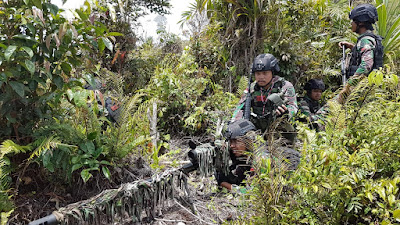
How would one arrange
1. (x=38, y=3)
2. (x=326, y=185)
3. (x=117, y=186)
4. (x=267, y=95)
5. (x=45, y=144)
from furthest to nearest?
(x=267, y=95), (x=117, y=186), (x=45, y=144), (x=38, y=3), (x=326, y=185)

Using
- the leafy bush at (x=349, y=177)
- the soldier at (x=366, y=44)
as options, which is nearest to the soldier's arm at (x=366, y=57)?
the soldier at (x=366, y=44)

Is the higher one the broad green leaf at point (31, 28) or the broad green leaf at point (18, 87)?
the broad green leaf at point (31, 28)

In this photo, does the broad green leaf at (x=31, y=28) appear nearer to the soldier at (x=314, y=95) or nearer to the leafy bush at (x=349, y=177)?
the leafy bush at (x=349, y=177)

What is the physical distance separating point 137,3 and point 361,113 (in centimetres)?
792

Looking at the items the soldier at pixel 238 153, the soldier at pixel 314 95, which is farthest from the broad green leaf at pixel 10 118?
the soldier at pixel 314 95

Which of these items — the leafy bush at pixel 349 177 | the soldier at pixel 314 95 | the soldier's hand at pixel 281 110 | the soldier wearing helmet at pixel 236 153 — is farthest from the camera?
the soldier at pixel 314 95

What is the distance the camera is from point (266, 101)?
3.79m

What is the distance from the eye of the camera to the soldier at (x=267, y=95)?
3.69 m

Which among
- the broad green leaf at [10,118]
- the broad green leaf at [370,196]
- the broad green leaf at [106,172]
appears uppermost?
the broad green leaf at [10,118]

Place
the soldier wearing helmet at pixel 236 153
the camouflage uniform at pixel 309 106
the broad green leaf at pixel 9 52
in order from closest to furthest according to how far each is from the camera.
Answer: the broad green leaf at pixel 9 52 → the soldier wearing helmet at pixel 236 153 → the camouflage uniform at pixel 309 106

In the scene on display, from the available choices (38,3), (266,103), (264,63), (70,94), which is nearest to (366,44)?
(264,63)

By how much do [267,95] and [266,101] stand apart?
0.41 feet

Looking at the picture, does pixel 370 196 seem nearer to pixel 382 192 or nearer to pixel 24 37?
pixel 382 192

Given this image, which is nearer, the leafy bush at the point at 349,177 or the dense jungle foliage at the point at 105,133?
the leafy bush at the point at 349,177
